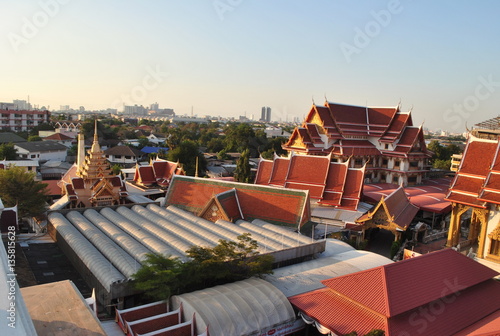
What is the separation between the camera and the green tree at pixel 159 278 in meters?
12.0

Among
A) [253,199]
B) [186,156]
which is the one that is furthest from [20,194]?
[186,156]

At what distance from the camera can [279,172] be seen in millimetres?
28344

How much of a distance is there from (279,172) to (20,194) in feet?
52.1

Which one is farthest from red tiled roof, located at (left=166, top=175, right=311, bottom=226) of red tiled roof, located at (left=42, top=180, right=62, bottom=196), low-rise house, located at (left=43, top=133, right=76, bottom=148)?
low-rise house, located at (left=43, top=133, right=76, bottom=148)

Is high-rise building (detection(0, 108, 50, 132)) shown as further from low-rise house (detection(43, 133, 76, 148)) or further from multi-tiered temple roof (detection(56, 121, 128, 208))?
multi-tiered temple roof (detection(56, 121, 128, 208))

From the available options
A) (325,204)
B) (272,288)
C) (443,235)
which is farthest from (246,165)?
(272,288)

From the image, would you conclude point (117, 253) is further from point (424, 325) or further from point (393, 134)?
point (393, 134)

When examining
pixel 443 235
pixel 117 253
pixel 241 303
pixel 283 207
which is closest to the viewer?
pixel 241 303

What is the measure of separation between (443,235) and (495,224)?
22.3 feet

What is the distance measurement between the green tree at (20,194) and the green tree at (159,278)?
1256 cm

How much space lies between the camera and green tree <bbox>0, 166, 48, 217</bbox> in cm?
2189

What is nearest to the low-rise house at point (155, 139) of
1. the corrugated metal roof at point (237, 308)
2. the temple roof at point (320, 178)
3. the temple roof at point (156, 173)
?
the temple roof at point (156, 173)

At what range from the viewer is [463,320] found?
11.8 meters

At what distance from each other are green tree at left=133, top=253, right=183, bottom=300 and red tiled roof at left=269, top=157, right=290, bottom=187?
15673 millimetres
